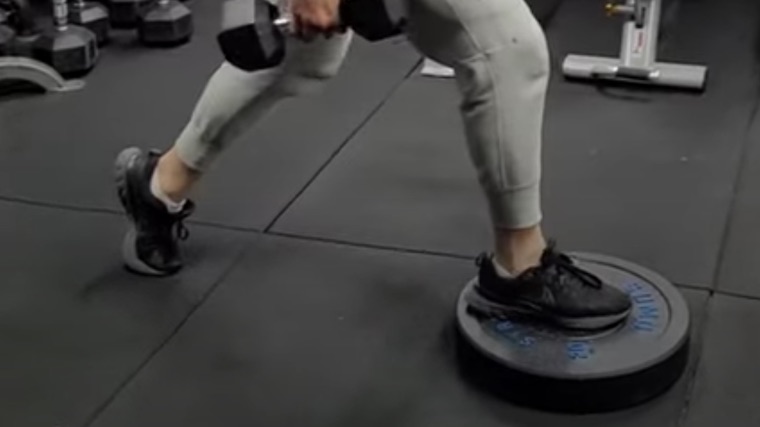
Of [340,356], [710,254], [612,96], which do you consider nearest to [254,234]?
[340,356]

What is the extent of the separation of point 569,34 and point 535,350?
178cm

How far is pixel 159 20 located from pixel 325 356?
1.70 meters

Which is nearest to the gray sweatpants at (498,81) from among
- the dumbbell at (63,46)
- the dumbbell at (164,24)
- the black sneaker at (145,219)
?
the black sneaker at (145,219)

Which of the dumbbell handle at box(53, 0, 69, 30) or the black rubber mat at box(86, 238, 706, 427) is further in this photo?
the dumbbell handle at box(53, 0, 69, 30)

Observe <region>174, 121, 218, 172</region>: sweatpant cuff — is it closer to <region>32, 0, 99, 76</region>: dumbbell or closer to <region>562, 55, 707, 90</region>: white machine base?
<region>32, 0, 99, 76</region>: dumbbell

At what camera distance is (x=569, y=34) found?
3576 mm

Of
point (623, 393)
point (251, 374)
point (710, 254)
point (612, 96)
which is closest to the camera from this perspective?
point (623, 393)

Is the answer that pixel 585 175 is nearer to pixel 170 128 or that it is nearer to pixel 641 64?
pixel 641 64

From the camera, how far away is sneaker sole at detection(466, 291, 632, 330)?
79.1 inches

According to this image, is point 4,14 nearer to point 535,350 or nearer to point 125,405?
point 125,405

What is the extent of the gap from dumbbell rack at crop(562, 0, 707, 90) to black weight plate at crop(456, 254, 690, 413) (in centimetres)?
123

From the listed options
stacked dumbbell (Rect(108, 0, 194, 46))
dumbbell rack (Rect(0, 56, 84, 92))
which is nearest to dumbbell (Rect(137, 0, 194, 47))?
stacked dumbbell (Rect(108, 0, 194, 46))

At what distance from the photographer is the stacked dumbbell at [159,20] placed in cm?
354

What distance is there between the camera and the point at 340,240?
98.6 inches
